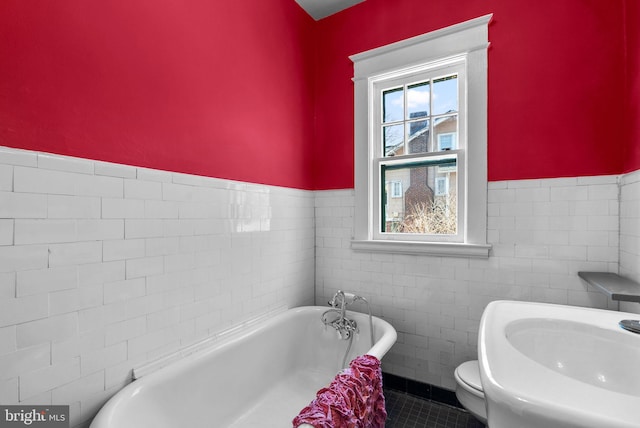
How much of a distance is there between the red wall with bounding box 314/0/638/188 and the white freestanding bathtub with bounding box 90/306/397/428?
1517 mm

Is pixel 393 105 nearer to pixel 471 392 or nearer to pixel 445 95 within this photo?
pixel 445 95

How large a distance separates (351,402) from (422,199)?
5.30 feet

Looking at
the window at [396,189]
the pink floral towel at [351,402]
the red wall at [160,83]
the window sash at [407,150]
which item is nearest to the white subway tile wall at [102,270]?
the red wall at [160,83]

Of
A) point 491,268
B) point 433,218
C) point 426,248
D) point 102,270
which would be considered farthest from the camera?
point 433,218

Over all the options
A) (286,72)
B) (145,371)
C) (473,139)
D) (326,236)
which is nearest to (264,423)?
(145,371)

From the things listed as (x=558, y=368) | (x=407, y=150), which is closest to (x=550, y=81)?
(x=407, y=150)

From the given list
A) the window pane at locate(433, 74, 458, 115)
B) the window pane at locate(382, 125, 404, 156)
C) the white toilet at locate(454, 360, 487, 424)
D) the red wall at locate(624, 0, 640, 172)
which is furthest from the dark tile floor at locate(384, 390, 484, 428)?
the window pane at locate(433, 74, 458, 115)

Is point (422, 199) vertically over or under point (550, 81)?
under

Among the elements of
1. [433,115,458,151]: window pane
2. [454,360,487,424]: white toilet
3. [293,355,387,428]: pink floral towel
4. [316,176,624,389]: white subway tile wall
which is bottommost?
[454,360,487,424]: white toilet

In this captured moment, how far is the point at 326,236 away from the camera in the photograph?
276 cm

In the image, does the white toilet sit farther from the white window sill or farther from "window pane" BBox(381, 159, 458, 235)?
"window pane" BBox(381, 159, 458, 235)

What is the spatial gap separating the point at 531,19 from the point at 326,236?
214 centimetres

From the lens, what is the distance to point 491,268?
2.06 meters

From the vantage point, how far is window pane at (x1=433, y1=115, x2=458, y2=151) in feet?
7.55
